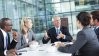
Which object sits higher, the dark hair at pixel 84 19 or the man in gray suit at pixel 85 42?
the dark hair at pixel 84 19

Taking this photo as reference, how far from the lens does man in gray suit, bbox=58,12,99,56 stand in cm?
311

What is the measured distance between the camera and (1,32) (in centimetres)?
348

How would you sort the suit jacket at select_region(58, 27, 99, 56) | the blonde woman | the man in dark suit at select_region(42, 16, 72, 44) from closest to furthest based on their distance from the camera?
the suit jacket at select_region(58, 27, 99, 56)
the blonde woman
the man in dark suit at select_region(42, 16, 72, 44)

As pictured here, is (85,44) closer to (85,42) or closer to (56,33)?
(85,42)

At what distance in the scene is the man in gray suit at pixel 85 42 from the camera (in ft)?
10.2

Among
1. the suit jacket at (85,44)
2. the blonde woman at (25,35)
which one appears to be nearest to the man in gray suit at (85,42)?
the suit jacket at (85,44)

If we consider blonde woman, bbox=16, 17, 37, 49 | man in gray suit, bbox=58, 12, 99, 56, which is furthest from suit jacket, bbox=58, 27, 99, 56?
blonde woman, bbox=16, 17, 37, 49

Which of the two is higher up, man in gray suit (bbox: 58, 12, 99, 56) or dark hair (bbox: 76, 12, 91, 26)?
dark hair (bbox: 76, 12, 91, 26)

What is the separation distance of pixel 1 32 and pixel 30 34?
1.84 metres

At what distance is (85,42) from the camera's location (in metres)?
3.12

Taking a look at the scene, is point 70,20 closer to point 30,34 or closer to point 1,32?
point 30,34

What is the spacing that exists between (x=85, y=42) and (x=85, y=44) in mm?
41

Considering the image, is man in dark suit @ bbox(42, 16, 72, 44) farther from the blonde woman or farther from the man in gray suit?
the man in gray suit

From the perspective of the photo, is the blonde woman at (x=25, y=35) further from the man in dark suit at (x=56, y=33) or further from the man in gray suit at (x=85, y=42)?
the man in gray suit at (x=85, y=42)
